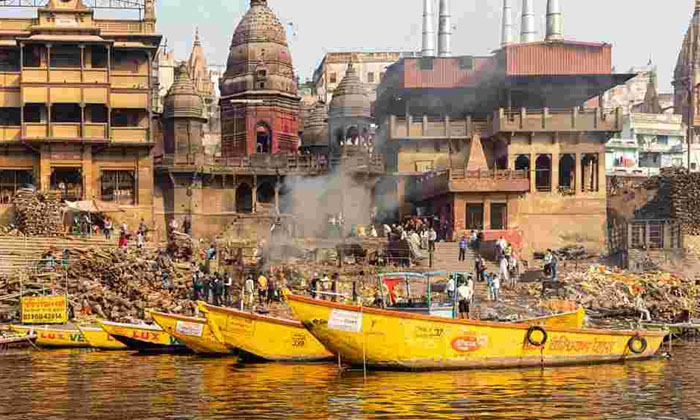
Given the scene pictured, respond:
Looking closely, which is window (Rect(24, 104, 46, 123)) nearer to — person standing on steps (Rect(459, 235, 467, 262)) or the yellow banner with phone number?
the yellow banner with phone number

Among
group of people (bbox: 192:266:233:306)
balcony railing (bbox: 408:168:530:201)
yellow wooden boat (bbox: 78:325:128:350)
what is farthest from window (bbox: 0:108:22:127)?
yellow wooden boat (bbox: 78:325:128:350)

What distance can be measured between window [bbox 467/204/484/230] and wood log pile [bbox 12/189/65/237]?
1963 centimetres

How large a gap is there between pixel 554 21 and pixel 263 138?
20.0 m

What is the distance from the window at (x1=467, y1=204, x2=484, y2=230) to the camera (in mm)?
55094

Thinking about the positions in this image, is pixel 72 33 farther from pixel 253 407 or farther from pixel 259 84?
pixel 253 407

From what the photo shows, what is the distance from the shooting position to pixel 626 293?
147 ft

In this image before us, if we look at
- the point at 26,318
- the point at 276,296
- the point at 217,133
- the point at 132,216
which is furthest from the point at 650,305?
the point at 217,133

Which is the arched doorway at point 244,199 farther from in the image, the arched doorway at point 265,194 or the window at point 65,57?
the window at point 65,57

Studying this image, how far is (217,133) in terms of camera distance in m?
102

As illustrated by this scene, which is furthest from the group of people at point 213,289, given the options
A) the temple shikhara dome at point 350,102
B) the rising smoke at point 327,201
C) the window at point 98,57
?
the temple shikhara dome at point 350,102

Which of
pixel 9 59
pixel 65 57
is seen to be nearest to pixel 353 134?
pixel 65 57

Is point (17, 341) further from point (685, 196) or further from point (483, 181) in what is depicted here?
point (685, 196)

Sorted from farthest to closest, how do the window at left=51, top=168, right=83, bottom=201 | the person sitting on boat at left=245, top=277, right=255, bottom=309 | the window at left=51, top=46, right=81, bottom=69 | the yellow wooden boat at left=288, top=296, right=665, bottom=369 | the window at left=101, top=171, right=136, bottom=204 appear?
the window at left=101, top=171, right=136, bottom=204 < the window at left=51, top=168, right=83, bottom=201 < the window at left=51, top=46, right=81, bottom=69 < the person sitting on boat at left=245, top=277, right=255, bottom=309 < the yellow wooden boat at left=288, top=296, right=665, bottom=369

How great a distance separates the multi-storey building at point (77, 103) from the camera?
56812 millimetres
